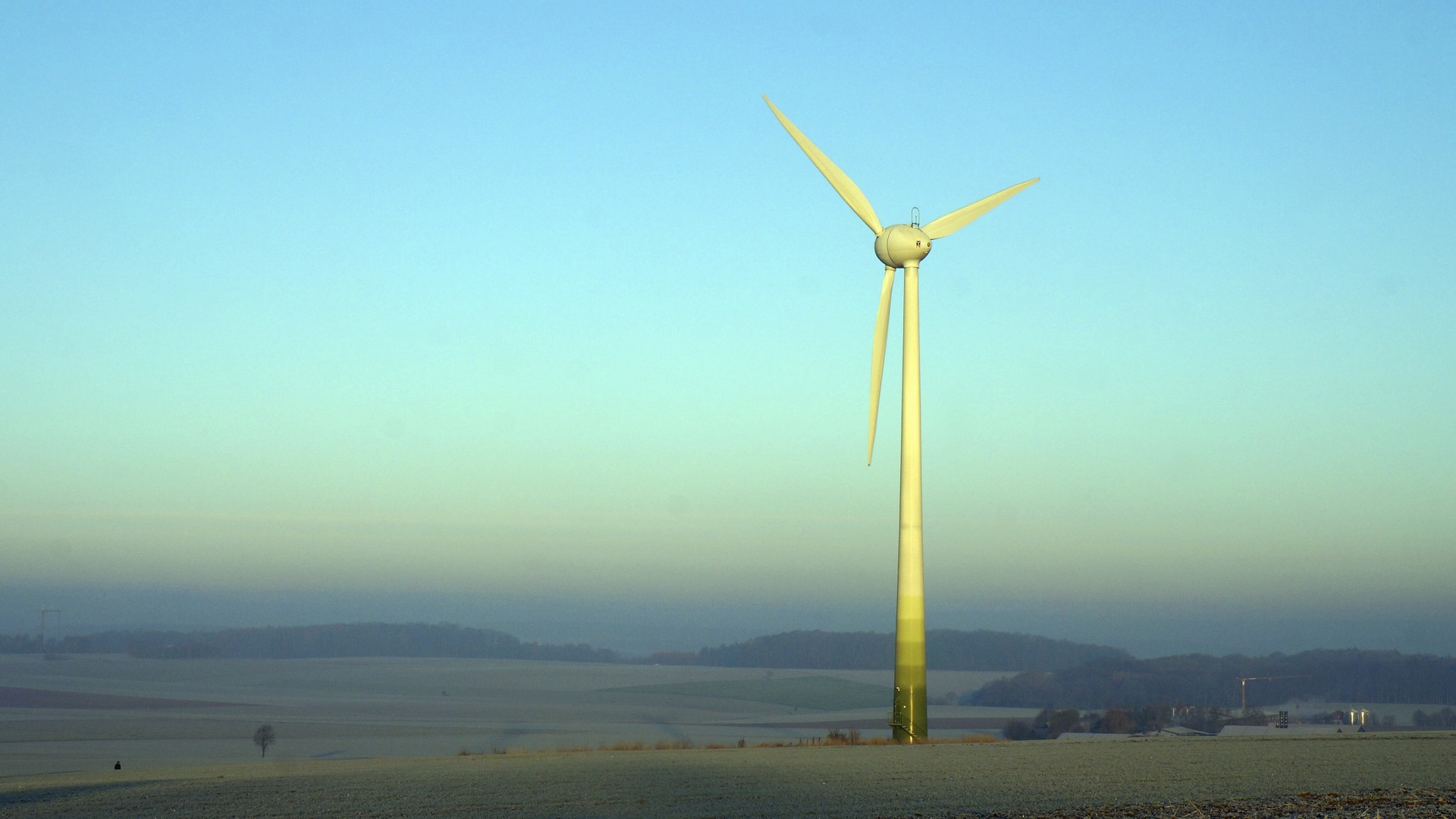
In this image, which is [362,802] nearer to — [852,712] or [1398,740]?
[1398,740]

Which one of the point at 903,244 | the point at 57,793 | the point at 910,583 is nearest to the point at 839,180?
the point at 903,244

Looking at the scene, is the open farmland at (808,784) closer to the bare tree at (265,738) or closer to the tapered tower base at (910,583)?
the tapered tower base at (910,583)

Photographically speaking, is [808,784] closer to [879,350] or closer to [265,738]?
[879,350]

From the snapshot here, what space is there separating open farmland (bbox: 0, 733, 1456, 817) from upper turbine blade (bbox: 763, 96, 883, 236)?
66.8ft

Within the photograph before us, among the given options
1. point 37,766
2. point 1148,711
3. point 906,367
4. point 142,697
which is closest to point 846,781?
point 906,367

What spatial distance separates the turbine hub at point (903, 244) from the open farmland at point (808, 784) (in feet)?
59.5

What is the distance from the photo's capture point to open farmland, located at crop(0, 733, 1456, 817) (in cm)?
2562

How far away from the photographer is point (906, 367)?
43500mm

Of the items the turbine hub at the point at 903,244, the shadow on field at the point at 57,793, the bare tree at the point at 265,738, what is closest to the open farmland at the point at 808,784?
the shadow on field at the point at 57,793

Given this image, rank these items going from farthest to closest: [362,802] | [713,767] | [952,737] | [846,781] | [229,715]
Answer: [229,715]
[952,737]
[713,767]
[846,781]
[362,802]

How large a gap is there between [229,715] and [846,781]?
281ft

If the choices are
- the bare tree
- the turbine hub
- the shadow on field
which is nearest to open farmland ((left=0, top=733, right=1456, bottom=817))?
the shadow on field

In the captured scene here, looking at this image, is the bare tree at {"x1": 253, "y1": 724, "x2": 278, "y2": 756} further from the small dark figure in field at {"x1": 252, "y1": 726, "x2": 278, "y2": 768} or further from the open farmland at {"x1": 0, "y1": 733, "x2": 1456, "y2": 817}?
the open farmland at {"x1": 0, "y1": 733, "x2": 1456, "y2": 817}

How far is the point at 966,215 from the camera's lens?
153 ft
